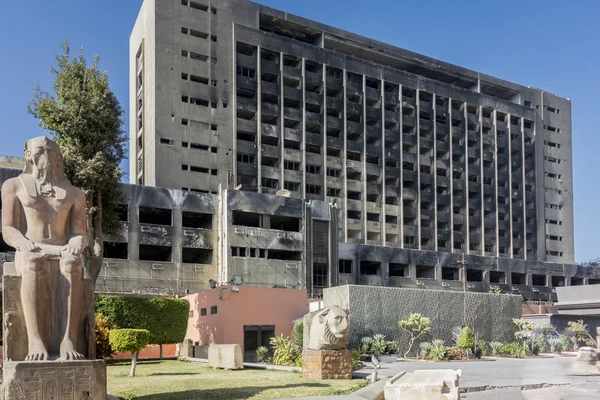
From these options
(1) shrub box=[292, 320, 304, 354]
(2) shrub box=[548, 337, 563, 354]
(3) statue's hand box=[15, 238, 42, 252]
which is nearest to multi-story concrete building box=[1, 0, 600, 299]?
(2) shrub box=[548, 337, 563, 354]

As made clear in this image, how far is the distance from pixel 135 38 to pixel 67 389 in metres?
70.7

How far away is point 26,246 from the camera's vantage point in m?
10.4

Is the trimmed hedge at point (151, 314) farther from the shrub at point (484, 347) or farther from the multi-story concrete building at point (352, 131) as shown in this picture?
the multi-story concrete building at point (352, 131)

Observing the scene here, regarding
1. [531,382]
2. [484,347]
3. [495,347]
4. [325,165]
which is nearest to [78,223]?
[531,382]

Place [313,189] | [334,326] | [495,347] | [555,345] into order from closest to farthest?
1. [334,326]
2. [495,347]
3. [555,345]
4. [313,189]

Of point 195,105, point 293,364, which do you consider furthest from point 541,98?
point 293,364

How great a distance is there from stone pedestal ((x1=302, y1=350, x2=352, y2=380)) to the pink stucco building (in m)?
14.4

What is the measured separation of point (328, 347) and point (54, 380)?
27.9ft

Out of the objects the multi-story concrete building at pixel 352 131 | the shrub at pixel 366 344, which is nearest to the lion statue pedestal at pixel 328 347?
the shrub at pixel 366 344

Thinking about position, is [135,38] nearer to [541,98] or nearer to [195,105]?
[195,105]

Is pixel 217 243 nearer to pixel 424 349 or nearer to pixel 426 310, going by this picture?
pixel 426 310

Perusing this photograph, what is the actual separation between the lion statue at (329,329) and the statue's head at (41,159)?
855 centimetres

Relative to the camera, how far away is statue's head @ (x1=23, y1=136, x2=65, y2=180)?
10.9m

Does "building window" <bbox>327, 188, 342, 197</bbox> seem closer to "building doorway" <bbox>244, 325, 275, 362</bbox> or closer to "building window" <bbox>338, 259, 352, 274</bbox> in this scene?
"building window" <bbox>338, 259, 352, 274</bbox>
